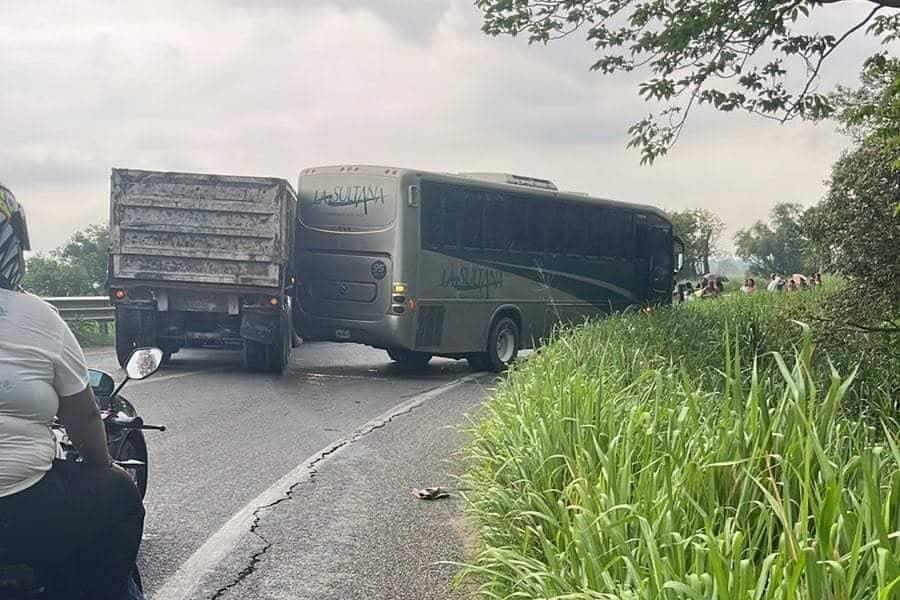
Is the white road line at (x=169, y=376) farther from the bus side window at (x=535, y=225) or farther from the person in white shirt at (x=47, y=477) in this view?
the person in white shirt at (x=47, y=477)

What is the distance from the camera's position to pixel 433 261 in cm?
1563

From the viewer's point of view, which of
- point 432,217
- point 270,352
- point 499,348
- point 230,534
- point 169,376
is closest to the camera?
point 230,534

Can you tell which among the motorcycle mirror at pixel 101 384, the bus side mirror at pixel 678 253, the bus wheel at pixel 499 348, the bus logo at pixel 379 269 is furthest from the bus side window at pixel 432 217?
the motorcycle mirror at pixel 101 384

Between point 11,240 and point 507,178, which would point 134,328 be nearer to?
point 507,178

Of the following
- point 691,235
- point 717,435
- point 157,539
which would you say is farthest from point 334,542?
point 691,235

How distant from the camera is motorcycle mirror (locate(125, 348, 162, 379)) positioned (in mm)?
3949

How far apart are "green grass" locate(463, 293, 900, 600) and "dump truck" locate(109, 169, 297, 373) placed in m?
8.21

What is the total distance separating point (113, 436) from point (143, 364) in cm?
73

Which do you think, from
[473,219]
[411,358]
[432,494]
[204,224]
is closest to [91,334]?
[204,224]

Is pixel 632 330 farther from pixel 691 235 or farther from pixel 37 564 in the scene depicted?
pixel 691 235

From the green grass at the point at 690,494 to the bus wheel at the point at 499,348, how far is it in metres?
10.2

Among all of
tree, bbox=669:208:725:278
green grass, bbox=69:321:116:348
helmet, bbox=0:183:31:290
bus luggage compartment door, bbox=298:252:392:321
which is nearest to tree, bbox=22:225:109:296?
green grass, bbox=69:321:116:348

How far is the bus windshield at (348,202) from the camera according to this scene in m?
15.3

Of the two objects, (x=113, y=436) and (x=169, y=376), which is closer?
(x=113, y=436)
